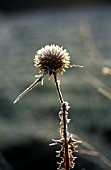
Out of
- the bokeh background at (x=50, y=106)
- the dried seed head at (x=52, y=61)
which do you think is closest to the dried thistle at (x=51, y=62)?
the dried seed head at (x=52, y=61)

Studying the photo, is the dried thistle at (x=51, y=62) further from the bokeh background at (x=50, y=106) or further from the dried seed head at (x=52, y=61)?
the bokeh background at (x=50, y=106)

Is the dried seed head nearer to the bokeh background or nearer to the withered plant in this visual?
the withered plant

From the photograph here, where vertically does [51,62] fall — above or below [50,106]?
below

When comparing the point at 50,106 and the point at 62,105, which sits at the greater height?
the point at 50,106

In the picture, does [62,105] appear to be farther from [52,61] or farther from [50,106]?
[50,106]

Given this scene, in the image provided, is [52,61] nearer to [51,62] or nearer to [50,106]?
[51,62]

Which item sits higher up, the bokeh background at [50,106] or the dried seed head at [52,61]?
the bokeh background at [50,106]

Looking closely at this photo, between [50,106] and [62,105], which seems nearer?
[62,105]

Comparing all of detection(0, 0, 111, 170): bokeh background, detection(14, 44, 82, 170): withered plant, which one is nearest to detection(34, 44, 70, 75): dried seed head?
detection(14, 44, 82, 170): withered plant

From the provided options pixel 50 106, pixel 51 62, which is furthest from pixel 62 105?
pixel 50 106

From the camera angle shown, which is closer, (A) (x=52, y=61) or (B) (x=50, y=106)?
(A) (x=52, y=61)
